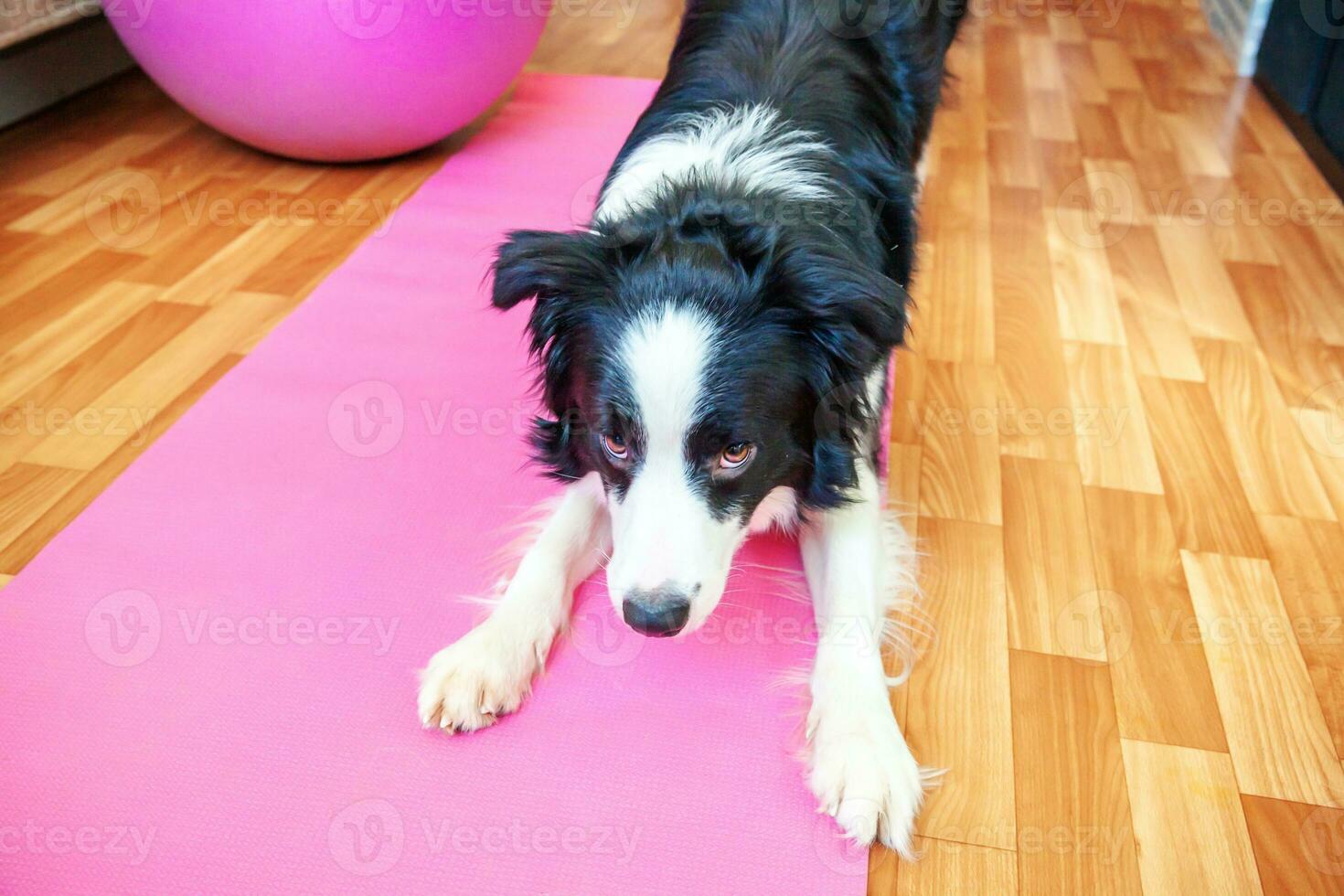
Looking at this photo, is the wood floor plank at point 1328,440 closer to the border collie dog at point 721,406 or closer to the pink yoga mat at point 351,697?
the border collie dog at point 721,406

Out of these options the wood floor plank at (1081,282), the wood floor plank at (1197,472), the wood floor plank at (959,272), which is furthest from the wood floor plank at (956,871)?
the wood floor plank at (1081,282)

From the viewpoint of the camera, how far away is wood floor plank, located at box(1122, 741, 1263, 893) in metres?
1.66

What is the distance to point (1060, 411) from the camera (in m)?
2.81

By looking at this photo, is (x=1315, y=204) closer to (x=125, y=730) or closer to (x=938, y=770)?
(x=938, y=770)

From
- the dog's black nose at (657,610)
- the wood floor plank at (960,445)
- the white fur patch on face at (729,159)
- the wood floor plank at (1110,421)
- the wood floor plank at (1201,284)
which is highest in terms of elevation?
the white fur patch on face at (729,159)

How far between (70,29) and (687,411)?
165 inches

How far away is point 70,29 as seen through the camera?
4.41 m

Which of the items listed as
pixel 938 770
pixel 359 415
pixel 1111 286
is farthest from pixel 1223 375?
pixel 359 415

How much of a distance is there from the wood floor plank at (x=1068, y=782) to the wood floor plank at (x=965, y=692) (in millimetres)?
28

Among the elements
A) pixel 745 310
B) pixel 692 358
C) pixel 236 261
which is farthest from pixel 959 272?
pixel 236 261

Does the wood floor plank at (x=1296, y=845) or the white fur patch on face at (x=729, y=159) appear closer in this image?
the wood floor plank at (x=1296, y=845)

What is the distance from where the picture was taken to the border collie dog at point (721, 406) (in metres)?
1.69

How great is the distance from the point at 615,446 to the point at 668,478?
121mm

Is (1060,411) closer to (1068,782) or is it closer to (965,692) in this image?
(965,692)
